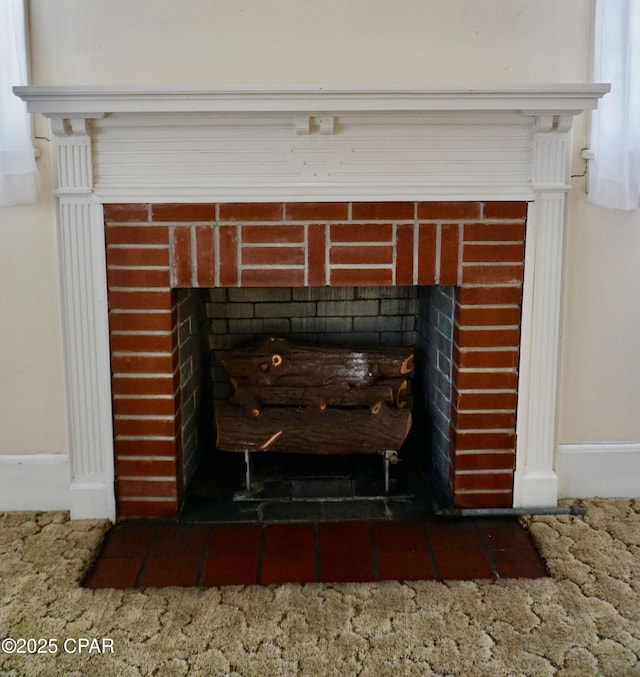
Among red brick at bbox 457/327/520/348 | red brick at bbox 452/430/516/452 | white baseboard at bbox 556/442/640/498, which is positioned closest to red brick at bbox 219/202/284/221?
red brick at bbox 457/327/520/348

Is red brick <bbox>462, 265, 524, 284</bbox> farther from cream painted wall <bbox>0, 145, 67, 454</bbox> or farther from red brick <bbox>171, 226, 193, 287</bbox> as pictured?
cream painted wall <bbox>0, 145, 67, 454</bbox>

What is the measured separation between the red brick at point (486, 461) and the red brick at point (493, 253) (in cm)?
63

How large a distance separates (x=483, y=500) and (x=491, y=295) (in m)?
0.68

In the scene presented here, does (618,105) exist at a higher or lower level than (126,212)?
higher

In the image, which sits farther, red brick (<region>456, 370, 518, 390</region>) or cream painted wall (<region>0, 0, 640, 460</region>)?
red brick (<region>456, 370, 518, 390</region>)

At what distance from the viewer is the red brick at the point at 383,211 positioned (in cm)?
223

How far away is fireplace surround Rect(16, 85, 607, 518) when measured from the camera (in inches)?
85.7

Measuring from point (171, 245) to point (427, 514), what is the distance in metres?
1.19

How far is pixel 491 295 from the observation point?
2312 millimetres

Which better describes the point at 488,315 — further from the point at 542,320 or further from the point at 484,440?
the point at 484,440

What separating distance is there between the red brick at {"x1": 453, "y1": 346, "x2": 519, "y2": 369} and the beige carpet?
1.89 feet

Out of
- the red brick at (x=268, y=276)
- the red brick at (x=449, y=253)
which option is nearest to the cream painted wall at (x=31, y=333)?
the red brick at (x=268, y=276)

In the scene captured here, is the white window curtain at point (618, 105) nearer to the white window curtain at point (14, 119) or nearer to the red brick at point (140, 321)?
the red brick at point (140, 321)

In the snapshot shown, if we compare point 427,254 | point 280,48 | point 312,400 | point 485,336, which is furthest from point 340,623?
point 280,48
